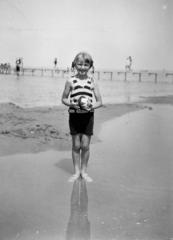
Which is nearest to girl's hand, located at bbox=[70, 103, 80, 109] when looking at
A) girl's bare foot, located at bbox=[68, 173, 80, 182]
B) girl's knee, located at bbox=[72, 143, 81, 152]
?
girl's knee, located at bbox=[72, 143, 81, 152]

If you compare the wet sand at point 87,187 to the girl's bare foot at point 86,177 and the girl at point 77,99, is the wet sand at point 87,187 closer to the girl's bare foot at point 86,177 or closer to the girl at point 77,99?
the girl's bare foot at point 86,177

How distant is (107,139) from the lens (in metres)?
5.43

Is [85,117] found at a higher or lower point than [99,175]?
higher

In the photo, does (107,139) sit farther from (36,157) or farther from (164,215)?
(164,215)

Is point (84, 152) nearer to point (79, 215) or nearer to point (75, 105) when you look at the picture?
point (75, 105)

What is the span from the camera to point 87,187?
129 inches

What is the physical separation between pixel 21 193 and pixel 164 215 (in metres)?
1.13

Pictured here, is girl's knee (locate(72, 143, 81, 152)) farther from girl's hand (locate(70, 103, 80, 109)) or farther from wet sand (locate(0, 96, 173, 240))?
girl's hand (locate(70, 103, 80, 109))

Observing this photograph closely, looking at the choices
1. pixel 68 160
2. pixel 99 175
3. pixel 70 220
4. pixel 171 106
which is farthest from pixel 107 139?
pixel 171 106

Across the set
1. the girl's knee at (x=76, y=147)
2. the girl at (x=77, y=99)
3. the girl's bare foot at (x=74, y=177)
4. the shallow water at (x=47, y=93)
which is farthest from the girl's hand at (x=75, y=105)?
the shallow water at (x=47, y=93)

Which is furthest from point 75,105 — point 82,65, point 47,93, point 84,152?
point 47,93

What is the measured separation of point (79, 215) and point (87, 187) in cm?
64

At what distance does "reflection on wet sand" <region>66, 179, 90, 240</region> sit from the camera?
7.65 feet

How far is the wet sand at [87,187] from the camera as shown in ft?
7.97
